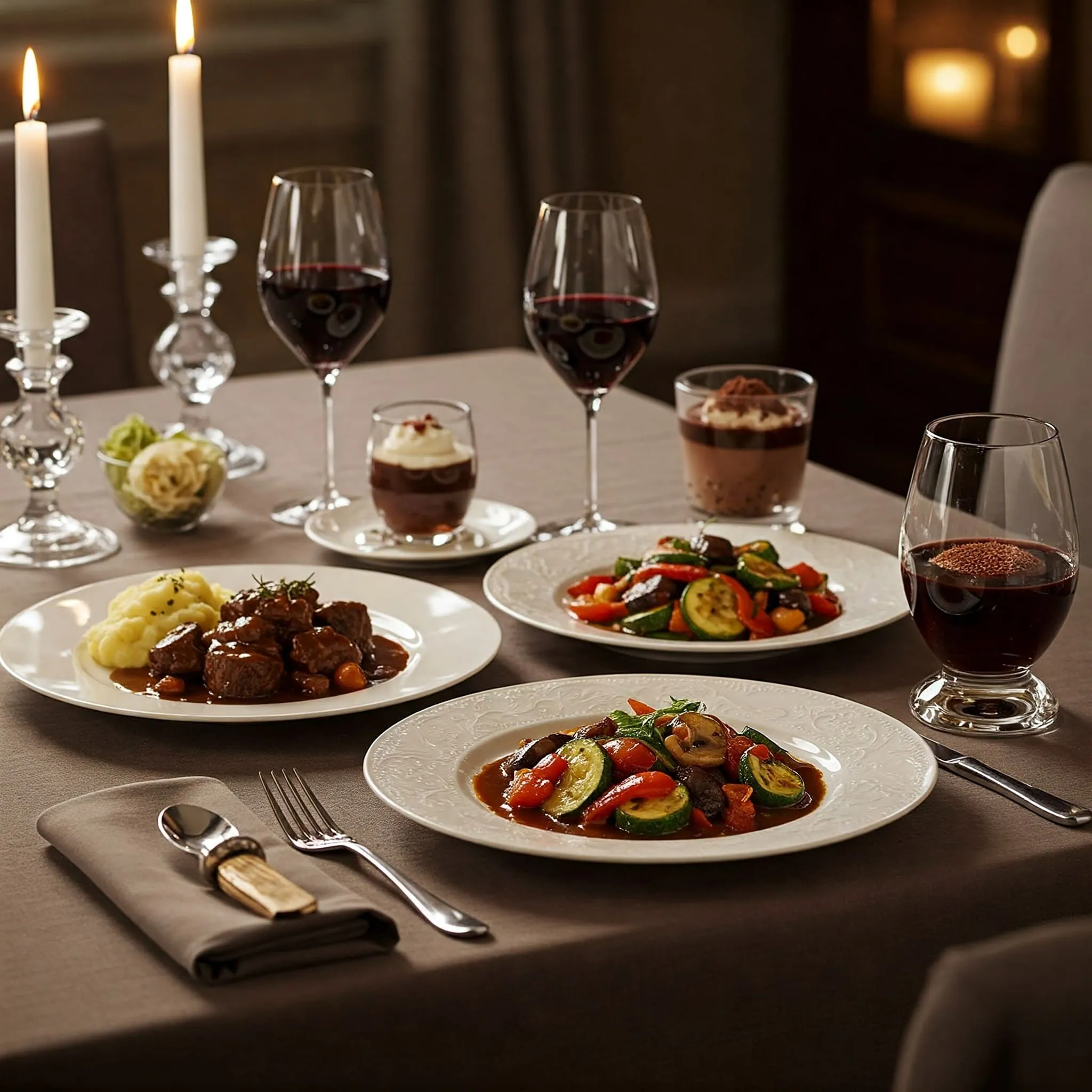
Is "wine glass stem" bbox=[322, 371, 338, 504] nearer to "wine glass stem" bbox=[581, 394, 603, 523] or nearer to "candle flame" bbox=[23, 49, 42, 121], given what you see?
"wine glass stem" bbox=[581, 394, 603, 523]

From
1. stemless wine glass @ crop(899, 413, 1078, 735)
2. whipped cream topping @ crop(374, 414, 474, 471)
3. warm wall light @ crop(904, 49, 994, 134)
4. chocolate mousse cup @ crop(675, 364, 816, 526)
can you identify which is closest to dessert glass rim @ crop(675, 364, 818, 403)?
chocolate mousse cup @ crop(675, 364, 816, 526)

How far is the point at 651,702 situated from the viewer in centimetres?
117

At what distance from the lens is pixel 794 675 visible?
4.26 ft

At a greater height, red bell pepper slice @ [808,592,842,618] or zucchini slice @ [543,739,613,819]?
red bell pepper slice @ [808,592,842,618]

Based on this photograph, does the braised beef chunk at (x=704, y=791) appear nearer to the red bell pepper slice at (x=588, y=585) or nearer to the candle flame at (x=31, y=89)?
the red bell pepper slice at (x=588, y=585)

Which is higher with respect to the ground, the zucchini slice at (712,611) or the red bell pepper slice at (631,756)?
the zucchini slice at (712,611)

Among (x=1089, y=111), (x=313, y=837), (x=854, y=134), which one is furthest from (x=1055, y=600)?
(x=854, y=134)

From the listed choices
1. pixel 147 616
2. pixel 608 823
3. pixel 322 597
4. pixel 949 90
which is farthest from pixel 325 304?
pixel 949 90

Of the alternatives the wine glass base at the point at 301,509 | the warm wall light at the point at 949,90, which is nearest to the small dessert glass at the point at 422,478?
the wine glass base at the point at 301,509

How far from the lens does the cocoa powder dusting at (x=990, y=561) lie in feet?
3.82

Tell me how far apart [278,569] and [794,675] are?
1.55 ft

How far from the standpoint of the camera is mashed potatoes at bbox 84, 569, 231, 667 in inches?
49.6

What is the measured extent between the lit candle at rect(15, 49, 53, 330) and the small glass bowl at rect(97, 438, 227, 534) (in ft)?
0.54

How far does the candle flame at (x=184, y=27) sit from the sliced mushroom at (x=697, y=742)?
1.14m
